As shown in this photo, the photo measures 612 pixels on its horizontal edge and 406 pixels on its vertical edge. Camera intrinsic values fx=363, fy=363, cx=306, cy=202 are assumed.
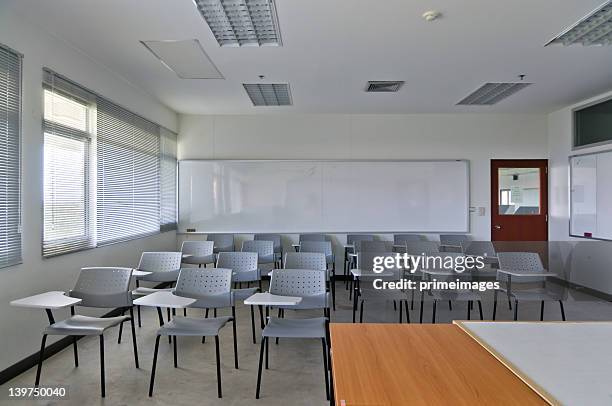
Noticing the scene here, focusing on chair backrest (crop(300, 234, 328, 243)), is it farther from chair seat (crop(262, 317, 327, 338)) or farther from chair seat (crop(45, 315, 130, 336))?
chair seat (crop(45, 315, 130, 336))

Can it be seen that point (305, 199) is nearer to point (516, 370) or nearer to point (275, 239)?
point (275, 239)

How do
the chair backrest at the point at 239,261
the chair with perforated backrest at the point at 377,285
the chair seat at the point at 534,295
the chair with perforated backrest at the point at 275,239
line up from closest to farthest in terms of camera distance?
the chair seat at the point at 534,295
the chair with perforated backrest at the point at 377,285
the chair backrest at the point at 239,261
the chair with perforated backrest at the point at 275,239

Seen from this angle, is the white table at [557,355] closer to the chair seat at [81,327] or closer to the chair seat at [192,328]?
the chair seat at [192,328]

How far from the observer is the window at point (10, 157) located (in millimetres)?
2986

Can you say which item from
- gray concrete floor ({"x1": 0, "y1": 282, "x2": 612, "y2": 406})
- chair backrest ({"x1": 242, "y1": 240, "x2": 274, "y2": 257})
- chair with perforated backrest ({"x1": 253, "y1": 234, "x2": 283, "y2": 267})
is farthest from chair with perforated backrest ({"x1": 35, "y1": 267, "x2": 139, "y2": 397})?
chair with perforated backrest ({"x1": 253, "y1": 234, "x2": 283, "y2": 267})

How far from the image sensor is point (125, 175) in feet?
16.5

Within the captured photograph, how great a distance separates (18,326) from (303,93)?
172 inches

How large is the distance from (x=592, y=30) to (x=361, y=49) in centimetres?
219

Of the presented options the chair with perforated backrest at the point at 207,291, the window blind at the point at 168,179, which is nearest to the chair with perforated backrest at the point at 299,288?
the chair with perforated backrest at the point at 207,291

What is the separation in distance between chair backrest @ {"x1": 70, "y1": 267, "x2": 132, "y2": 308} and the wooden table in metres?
2.27

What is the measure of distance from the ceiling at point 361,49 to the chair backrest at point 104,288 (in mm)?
2313

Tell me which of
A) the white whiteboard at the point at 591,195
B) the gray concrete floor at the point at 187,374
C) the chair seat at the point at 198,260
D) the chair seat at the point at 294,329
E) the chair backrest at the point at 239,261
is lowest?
the gray concrete floor at the point at 187,374

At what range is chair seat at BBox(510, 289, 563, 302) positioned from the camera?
4.00 meters

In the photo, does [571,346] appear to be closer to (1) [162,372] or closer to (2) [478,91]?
(1) [162,372]
